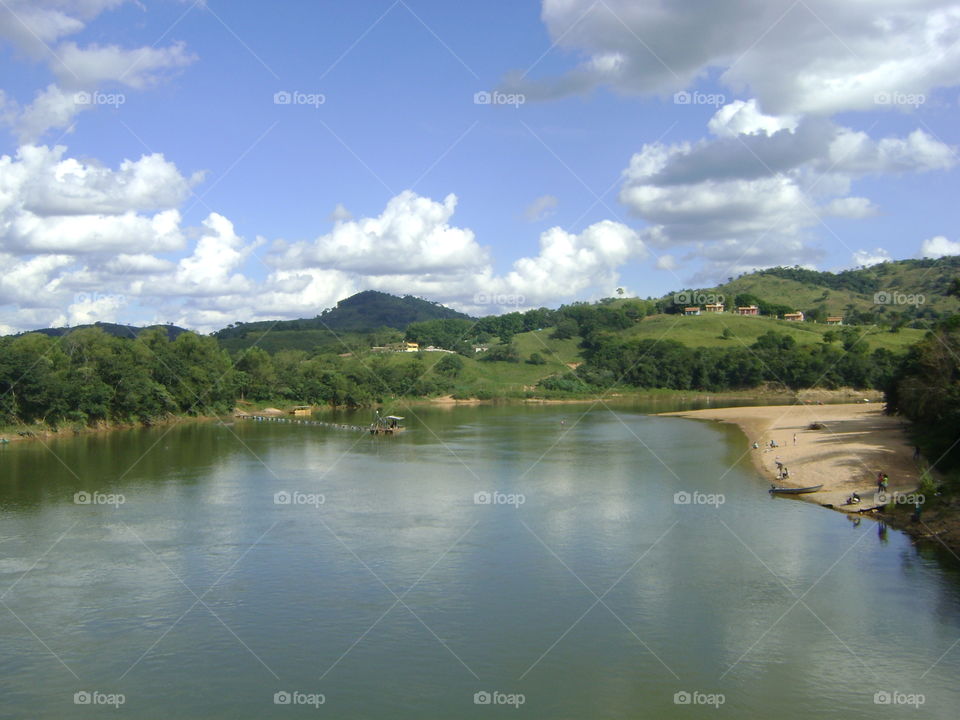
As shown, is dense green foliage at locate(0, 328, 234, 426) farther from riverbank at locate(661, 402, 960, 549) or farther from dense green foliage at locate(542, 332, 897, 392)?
→ riverbank at locate(661, 402, 960, 549)

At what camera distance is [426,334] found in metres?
140

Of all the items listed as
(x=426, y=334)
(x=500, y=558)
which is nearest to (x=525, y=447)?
(x=500, y=558)

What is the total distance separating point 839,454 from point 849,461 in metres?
2.22

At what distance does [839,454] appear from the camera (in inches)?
1515

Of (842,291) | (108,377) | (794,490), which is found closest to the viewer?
(794,490)

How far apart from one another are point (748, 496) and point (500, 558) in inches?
557

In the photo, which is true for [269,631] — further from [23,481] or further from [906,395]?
[906,395]
